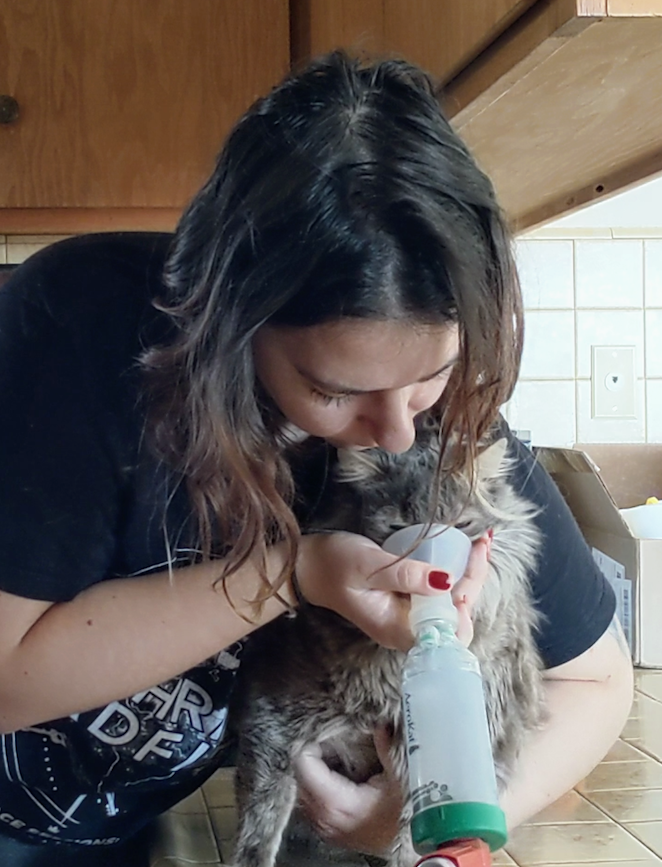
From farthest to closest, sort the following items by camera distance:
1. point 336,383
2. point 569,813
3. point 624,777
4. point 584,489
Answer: point 584,489
point 624,777
point 569,813
point 336,383

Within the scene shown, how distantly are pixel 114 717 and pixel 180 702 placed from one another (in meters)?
0.07

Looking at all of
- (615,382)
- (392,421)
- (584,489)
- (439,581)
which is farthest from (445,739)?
(615,382)

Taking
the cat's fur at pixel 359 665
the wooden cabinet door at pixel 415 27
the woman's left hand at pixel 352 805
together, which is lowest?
the woman's left hand at pixel 352 805

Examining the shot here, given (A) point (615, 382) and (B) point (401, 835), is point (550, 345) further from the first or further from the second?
(B) point (401, 835)

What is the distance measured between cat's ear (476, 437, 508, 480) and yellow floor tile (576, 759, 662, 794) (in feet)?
1.42

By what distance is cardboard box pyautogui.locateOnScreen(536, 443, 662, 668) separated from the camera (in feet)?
5.56

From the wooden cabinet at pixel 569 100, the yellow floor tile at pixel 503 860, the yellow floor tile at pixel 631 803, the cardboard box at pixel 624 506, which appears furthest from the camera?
the cardboard box at pixel 624 506

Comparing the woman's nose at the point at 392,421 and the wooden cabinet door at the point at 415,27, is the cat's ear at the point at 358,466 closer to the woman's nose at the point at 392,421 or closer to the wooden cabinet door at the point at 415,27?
the woman's nose at the point at 392,421

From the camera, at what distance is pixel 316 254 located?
783 mm

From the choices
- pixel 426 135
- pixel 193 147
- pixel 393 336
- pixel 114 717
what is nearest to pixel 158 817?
pixel 114 717

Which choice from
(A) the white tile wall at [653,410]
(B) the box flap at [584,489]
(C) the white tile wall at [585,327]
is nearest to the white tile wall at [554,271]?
(C) the white tile wall at [585,327]

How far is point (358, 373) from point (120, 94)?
1.33 metres

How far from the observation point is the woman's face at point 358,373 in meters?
0.81

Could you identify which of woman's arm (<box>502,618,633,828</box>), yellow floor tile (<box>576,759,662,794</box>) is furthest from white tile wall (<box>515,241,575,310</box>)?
yellow floor tile (<box>576,759,662,794</box>)
